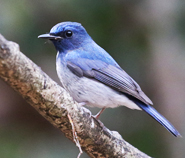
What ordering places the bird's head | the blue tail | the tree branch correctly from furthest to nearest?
the bird's head, the blue tail, the tree branch

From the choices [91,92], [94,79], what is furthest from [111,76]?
[91,92]

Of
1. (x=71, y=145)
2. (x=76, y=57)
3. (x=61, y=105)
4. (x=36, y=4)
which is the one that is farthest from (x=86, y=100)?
(x=36, y=4)

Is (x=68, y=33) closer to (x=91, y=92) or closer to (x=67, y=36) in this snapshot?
(x=67, y=36)

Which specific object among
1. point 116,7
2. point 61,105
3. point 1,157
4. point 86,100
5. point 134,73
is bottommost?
point 1,157

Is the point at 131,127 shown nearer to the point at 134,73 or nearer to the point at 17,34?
the point at 134,73

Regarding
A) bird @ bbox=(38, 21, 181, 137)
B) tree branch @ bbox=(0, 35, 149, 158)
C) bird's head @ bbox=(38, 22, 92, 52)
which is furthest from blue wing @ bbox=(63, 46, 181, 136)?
tree branch @ bbox=(0, 35, 149, 158)

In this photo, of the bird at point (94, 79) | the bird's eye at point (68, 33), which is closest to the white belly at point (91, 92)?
the bird at point (94, 79)

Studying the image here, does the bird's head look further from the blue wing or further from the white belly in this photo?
the white belly
